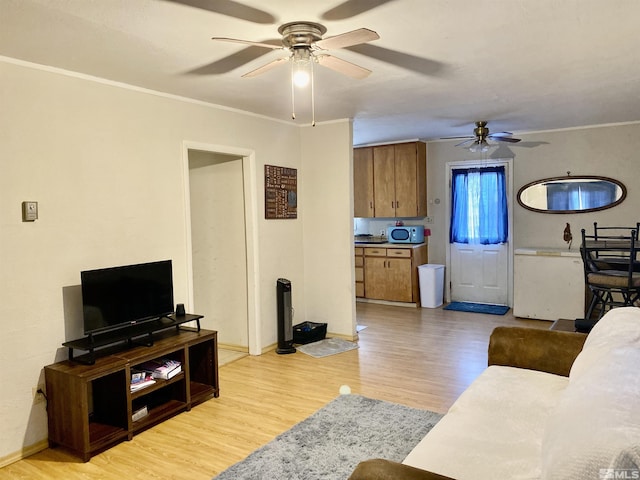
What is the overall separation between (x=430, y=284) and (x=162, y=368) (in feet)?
14.2

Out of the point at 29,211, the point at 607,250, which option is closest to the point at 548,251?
the point at 607,250

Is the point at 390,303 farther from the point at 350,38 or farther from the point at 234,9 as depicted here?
the point at 234,9

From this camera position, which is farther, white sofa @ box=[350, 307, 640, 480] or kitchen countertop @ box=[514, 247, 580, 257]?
kitchen countertop @ box=[514, 247, 580, 257]

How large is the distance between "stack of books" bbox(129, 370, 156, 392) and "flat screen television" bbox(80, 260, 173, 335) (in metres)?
0.34

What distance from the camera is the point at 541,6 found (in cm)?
218

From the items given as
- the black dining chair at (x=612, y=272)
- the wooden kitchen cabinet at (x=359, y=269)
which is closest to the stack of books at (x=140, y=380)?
the black dining chair at (x=612, y=272)

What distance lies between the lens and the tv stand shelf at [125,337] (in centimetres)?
290

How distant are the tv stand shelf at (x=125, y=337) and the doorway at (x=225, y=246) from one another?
3.64ft

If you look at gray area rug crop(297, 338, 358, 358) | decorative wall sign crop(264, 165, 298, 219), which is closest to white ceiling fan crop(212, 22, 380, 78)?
decorative wall sign crop(264, 165, 298, 219)

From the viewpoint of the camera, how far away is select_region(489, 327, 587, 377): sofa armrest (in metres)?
2.63

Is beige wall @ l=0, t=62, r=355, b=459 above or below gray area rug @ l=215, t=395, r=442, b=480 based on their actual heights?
above

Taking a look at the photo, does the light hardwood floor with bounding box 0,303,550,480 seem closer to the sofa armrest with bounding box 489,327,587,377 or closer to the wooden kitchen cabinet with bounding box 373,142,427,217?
the sofa armrest with bounding box 489,327,587,377

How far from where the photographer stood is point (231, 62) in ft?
9.70

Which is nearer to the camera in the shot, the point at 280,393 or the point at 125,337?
the point at 125,337
